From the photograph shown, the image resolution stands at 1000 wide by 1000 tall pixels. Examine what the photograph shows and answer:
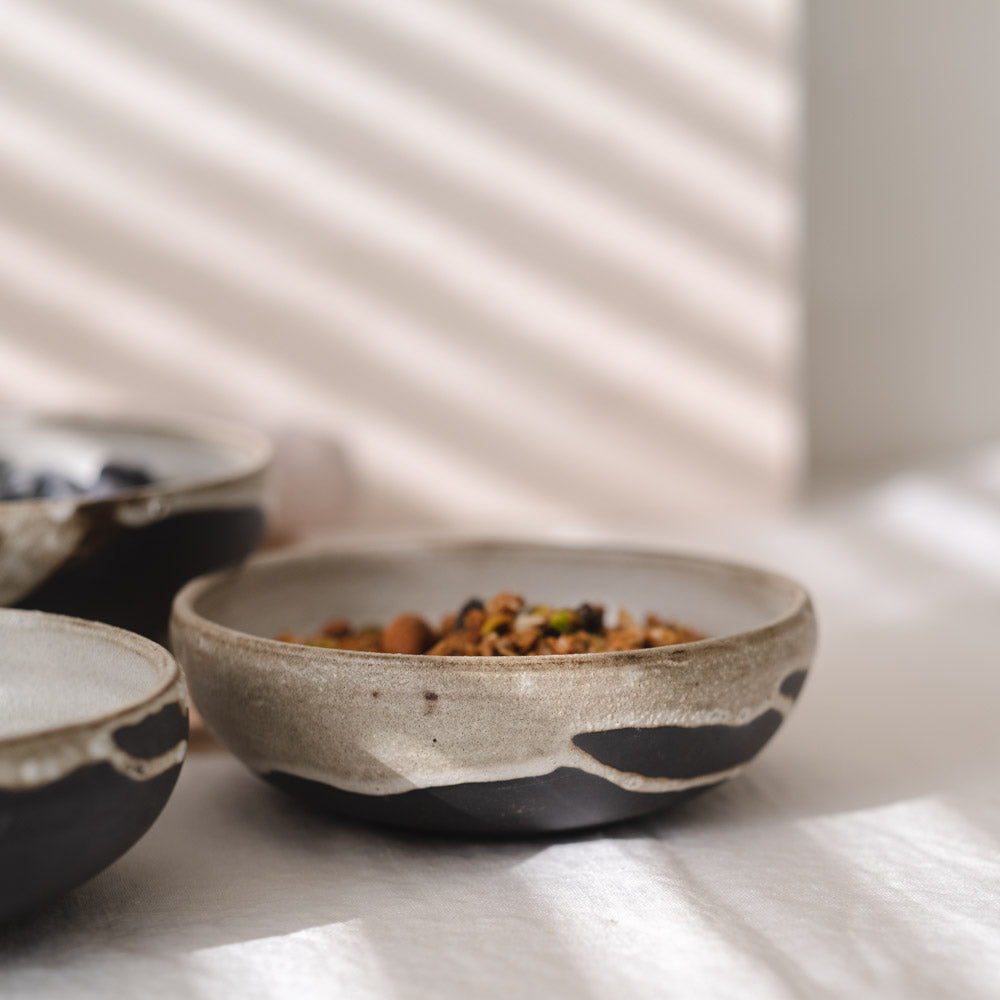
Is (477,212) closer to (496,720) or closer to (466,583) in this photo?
(466,583)

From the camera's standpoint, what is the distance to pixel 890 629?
1.22 metres

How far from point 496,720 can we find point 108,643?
0.18 meters

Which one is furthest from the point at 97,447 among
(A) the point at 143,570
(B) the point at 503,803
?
(B) the point at 503,803

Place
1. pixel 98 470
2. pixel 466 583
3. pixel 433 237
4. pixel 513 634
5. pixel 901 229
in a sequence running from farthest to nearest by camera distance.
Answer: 1. pixel 901 229
2. pixel 433 237
3. pixel 98 470
4. pixel 466 583
5. pixel 513 634

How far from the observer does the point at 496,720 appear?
0.61 m

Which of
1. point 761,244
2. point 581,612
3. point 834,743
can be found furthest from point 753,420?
point 581,612

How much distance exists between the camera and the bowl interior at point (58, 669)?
612 mm

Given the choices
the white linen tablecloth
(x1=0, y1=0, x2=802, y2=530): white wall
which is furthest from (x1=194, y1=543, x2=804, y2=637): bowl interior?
(x1=0, y1=0, x2=802, y2=530): white wall

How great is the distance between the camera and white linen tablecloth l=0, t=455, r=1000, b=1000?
55cm

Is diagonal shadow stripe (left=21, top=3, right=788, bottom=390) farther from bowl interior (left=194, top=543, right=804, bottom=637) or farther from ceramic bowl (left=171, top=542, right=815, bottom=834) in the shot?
ceramic bowl (left=171, top=542, right=815, bottom=834)

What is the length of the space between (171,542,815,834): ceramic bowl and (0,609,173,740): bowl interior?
59 millimetres

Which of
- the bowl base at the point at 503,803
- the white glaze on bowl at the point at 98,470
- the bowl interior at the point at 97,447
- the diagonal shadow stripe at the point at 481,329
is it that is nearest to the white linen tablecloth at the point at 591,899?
the bowl base at the point at 503,803

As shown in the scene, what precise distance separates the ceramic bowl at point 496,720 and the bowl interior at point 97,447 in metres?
0.32

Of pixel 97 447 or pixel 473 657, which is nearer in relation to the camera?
pixel 473 657
